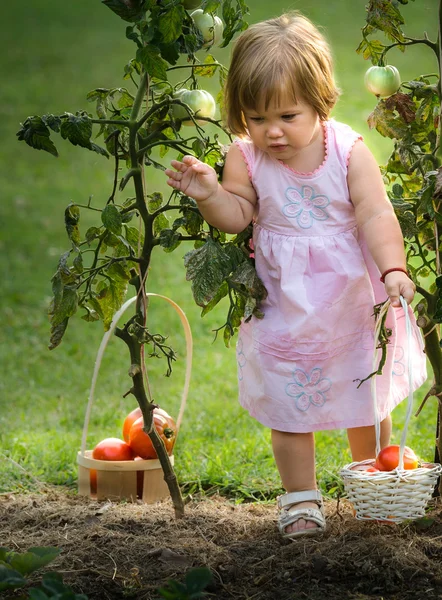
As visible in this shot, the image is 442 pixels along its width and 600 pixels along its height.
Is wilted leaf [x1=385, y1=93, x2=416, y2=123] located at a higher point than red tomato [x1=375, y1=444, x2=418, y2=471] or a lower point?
higher

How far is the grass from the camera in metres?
3.21

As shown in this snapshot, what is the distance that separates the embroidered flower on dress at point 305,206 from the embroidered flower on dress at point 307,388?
41cm

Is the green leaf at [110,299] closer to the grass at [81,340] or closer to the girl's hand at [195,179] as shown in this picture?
the girl's hand at [195,179]

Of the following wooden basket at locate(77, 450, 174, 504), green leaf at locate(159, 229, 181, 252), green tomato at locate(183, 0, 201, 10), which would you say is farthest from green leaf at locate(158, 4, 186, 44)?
wooden basket at locate(77, 450, 174, 504)

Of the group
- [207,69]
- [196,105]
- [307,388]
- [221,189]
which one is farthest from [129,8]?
[307,388]

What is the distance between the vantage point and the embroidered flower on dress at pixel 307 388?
2412 mm

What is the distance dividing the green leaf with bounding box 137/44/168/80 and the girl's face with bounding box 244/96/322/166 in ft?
0.95

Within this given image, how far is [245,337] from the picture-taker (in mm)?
2547

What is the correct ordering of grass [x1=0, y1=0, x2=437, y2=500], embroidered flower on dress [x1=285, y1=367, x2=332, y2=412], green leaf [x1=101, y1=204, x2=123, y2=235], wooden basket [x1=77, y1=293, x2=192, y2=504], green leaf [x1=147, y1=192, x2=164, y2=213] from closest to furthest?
green leaf [x1=101, y1=204, x2=123, y2=235] → embroidered flower on dress [x1=285, y1=367, x2=332, y2=412] → green leaf [x1=147, y1=192, x2=164, y2=213] → wooden basket [x1=77, y1=293, x2=192, y2=504] → grass [x1=0, y1=0, x2=437, y2=500]

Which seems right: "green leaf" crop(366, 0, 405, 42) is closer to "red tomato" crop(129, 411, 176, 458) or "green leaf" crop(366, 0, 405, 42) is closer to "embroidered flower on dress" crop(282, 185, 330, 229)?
"embroidered flower on dress" crop(282, 185, 330, 229)

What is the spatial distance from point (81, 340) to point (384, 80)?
117 inches

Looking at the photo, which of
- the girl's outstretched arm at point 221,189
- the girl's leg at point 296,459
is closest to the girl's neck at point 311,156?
the girl's outstretched arm at point 221,189

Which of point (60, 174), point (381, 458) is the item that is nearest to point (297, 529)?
point (381, 458)

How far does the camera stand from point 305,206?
2.43 m
